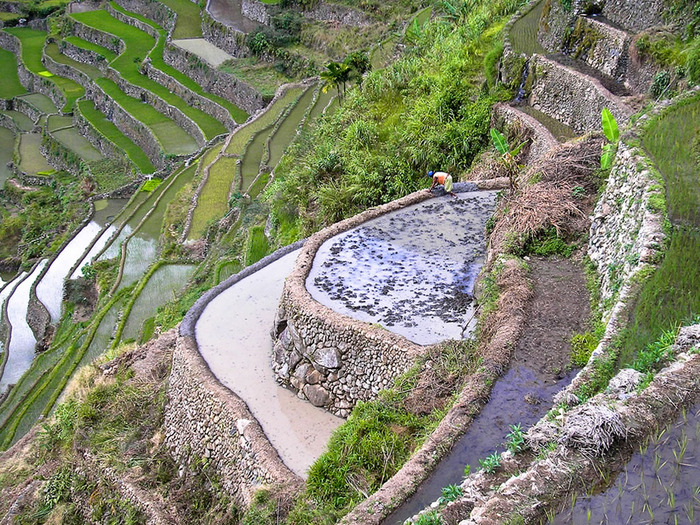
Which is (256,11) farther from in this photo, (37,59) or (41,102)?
(37,59)

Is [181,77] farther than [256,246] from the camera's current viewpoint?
Yes

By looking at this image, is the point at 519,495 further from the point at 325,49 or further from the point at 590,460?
the point at 325,49

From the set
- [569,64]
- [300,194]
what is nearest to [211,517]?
[300,194]

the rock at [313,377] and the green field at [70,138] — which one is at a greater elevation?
the rock at [313,377]

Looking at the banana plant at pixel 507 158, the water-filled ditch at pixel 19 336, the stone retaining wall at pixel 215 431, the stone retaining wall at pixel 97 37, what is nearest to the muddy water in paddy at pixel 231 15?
the stone retaining wall at pixel 97 37

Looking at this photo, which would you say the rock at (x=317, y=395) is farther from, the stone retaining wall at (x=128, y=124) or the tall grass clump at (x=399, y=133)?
the stone retaining wall at (x=128, y=124)

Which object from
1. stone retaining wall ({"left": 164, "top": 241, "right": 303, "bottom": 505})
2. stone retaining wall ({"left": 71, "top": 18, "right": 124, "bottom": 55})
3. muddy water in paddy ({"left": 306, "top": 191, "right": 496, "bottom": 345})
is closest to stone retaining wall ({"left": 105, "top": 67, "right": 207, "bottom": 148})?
stone retaining wall ({"left": 71, "top": 18, "right": 124, "bottom": 55})

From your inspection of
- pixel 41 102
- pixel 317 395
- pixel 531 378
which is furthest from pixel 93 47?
pixel 531 378
